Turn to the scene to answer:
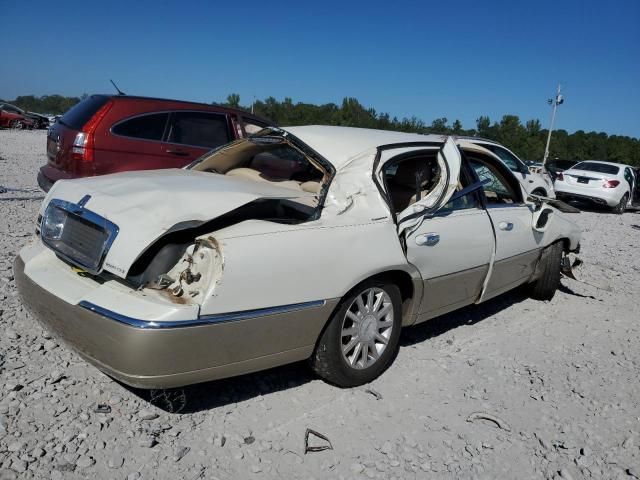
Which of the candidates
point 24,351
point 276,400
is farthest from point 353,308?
point 24,351

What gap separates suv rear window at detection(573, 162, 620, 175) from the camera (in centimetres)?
1517

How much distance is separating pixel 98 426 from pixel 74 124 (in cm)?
455

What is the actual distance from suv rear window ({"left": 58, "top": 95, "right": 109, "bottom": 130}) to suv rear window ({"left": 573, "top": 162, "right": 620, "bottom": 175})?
1350cm

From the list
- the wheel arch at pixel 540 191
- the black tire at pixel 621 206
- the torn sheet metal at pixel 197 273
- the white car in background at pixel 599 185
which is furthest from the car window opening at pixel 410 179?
the black tire at pixel 621 206

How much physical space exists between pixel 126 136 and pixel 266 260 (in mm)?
4456

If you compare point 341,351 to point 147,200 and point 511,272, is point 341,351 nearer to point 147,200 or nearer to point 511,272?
point 147,200

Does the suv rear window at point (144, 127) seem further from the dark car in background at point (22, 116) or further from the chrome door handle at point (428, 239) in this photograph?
the dark car in background at point (22, 116)

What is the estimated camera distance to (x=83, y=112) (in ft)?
20.9

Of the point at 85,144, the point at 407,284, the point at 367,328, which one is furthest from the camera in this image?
the point at 85,144

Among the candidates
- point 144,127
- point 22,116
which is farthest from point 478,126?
point 144,127

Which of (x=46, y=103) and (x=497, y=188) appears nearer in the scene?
(x=497, y=188)

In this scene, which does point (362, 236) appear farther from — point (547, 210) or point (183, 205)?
point (547, 210)

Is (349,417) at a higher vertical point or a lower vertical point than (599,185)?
lower

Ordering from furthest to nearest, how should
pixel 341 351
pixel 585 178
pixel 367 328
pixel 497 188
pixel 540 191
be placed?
pixel 585 178 → pixel 540 191 → pixel 497 188 → pixel 367 328 → pixel 341 351
